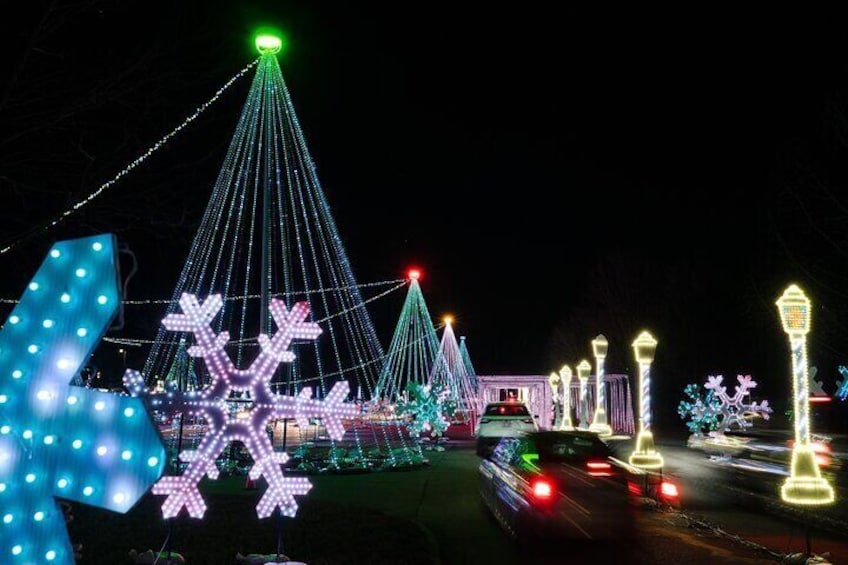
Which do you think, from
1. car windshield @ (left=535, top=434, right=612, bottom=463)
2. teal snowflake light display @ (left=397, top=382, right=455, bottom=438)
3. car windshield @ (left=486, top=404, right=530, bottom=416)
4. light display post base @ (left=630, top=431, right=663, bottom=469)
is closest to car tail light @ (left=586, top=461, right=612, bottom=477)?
car windshield @ (left=535, top=434, right=612, bottom=463)

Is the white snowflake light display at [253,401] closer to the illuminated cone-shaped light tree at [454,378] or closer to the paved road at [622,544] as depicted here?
the paved road at [622,544]

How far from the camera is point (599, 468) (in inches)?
357

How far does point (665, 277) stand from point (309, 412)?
38.0 meters

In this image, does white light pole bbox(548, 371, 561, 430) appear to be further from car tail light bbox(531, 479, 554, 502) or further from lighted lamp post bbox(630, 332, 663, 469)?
car tail light bbox(531, 479, 554, 502)

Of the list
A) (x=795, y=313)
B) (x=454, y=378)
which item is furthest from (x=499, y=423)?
(x=454, y=378)

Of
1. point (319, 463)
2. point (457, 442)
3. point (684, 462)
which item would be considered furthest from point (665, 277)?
point (319, 463)

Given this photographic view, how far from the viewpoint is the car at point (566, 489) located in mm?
7961

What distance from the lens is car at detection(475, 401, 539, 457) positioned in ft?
68.2

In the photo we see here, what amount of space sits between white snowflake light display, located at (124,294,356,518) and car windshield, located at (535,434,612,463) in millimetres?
3342

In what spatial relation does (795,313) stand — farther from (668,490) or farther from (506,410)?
(506,410)

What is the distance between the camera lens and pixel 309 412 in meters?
6.99

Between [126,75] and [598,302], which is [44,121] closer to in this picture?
[126,75]

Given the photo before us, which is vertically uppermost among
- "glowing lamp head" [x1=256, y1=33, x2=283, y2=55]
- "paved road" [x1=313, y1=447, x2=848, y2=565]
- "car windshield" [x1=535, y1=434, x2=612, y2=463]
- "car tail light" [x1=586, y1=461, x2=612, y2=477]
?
"glowing lamp head" [x1=256, y1=33, x2=283, y2=55]

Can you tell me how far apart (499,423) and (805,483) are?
443 inches
